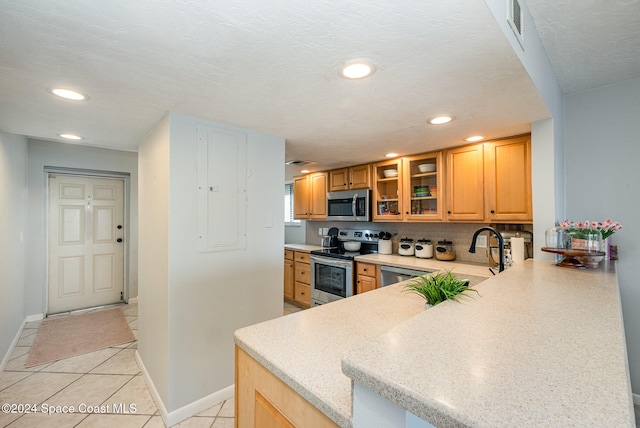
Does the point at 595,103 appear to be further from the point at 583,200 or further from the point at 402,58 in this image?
the point at 402,58

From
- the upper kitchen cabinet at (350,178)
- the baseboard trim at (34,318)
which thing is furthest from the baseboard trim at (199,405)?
the baseboard trim at (34,318)

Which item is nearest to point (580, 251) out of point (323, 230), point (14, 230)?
point (323, 230)

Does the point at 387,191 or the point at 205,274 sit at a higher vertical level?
the point at 387,191

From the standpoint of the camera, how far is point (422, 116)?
80.0 inches

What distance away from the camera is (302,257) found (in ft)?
13.9

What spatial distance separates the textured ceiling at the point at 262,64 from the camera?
3.29 ft

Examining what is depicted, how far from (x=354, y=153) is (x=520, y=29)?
79.0 inches

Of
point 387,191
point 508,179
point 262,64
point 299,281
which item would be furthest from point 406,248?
point 262,64

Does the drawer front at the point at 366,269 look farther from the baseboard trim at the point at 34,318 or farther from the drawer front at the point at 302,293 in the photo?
the baseboard trim at the point at 34,318

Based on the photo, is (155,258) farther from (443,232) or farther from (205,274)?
(443,232)

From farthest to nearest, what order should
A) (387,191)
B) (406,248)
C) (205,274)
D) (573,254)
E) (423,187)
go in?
(387,191) → (406,248) → (423,187) → (205,274) → (573,254)

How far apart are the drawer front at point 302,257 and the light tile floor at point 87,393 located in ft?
6.98

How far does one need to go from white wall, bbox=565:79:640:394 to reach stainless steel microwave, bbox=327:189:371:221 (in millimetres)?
1976

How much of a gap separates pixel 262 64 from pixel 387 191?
8.67 ft
